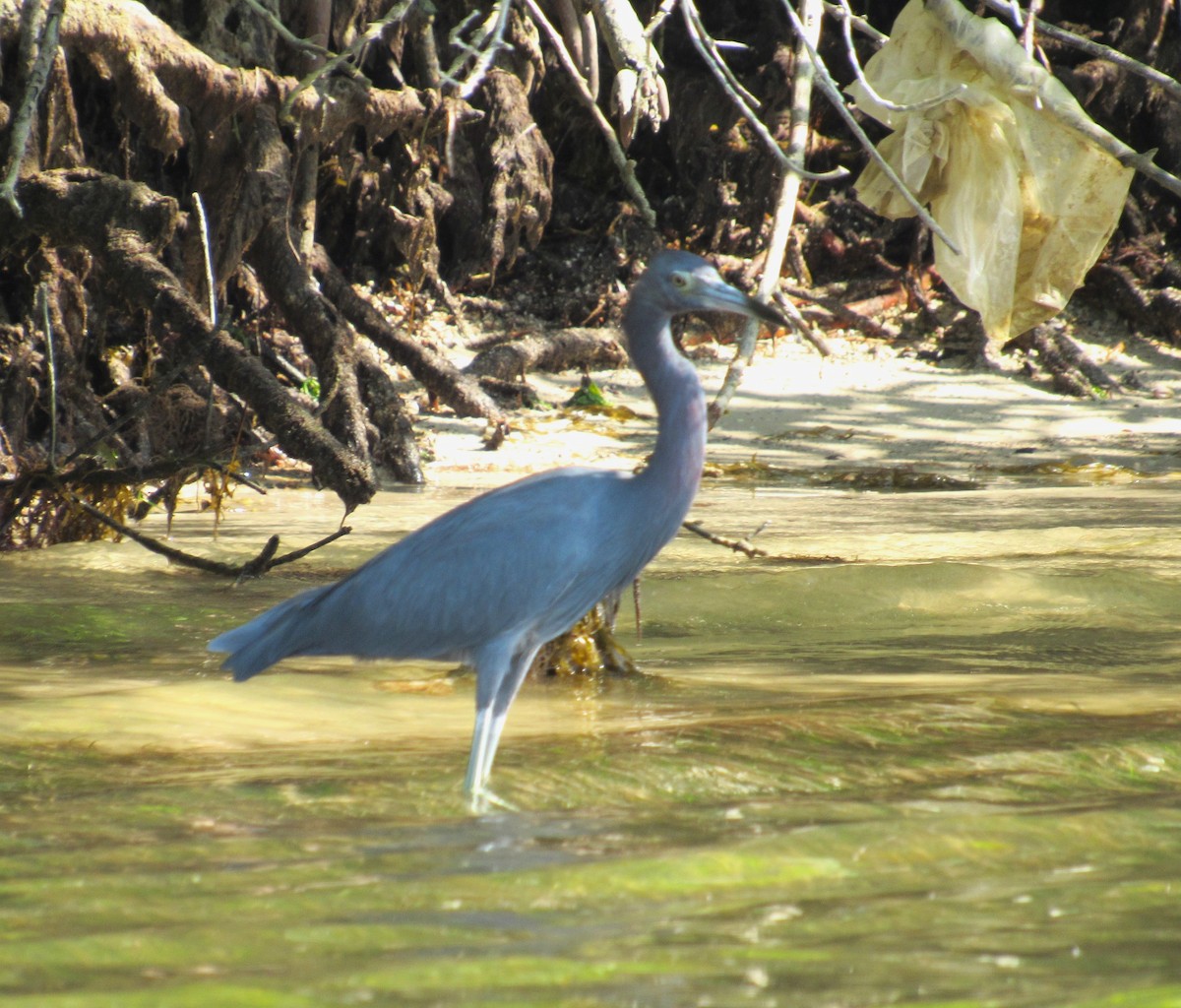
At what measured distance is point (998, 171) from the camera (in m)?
4.84

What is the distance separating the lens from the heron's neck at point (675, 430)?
3520 millimetres

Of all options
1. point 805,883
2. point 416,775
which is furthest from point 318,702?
point 805,883

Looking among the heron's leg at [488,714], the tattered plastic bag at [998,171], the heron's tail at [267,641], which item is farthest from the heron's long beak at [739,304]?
the tattered plastic bag at [998,171]

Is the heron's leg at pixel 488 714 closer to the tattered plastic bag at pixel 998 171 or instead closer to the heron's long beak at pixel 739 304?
the heron's long beak at pixel 739 304

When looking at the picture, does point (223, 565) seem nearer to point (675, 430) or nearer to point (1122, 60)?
point (675, 430)

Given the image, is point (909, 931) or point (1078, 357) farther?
point (1078, 357)

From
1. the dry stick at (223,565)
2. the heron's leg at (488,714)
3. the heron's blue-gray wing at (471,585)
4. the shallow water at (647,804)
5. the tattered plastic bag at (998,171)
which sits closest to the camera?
the shallow water at (647,804)

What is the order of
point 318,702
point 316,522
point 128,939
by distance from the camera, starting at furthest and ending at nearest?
point 316,522
point 318,702
point 128,939

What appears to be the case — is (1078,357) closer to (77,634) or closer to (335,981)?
(77,634)

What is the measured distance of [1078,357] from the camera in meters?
11.2

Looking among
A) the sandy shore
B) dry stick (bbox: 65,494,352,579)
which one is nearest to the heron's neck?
dry stick (bbox: 65,494,352,579)

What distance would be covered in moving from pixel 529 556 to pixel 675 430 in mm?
450

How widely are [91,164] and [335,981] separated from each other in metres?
6.21

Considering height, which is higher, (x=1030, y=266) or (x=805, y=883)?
(x=1030, y=266)
